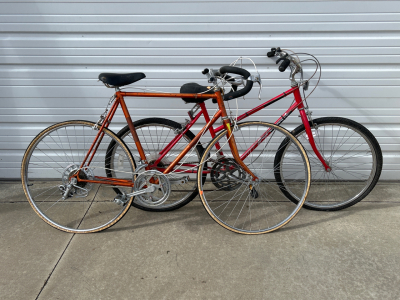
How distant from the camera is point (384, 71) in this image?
9.68 feet

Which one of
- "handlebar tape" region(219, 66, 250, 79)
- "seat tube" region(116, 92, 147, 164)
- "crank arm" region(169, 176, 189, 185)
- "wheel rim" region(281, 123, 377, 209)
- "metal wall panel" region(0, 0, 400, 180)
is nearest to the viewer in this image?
"handlebar tape" region(219, 66, 250, 79)

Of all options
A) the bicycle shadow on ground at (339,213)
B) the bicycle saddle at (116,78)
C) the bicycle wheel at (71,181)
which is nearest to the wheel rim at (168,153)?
the bicycle wheel at (71,181)

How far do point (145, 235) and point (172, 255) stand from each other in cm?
34

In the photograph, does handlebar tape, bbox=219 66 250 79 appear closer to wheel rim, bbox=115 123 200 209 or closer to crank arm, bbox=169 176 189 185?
wheel rim, bbox=115 123 200 209

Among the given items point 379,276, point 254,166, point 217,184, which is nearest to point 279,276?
point 379,276

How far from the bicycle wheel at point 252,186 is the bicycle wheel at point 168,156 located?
0.56ft

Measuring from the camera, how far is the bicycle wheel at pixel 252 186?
8.23ft

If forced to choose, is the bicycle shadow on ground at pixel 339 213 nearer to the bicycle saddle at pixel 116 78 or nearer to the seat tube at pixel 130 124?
the seat tube at pixel 130 124

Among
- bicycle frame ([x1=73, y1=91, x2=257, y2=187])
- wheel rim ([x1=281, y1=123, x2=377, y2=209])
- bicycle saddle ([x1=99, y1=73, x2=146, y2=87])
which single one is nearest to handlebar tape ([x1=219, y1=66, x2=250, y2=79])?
bicycle frame ([x1=73, y1=91, x2=257, y2=187])

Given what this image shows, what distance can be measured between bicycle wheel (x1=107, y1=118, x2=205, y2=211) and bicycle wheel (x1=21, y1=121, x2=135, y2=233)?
167 millimetres

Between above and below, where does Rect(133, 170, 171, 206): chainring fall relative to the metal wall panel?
below

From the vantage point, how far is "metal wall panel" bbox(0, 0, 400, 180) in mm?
2799

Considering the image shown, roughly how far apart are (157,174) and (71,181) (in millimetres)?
692

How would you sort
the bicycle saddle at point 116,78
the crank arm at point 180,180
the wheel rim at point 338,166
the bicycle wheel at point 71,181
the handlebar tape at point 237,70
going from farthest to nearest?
the wheel rim at point 338,166 < the crank arm at point 180,180 < the bicycle wheel at point 71,181 < the bicycle saddle at point 116,78 < the handlebar tape at point 237,70
